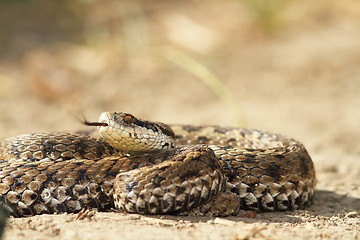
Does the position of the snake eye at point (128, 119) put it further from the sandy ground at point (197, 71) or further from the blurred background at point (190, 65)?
the blurred background at point (190, 65)

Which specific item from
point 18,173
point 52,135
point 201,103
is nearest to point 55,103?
point 201,103

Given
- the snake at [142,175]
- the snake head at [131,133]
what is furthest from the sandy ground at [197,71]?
the snake head at [131,133]

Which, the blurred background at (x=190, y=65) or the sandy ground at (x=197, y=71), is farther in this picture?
the blurred background at (x=190, y=65)

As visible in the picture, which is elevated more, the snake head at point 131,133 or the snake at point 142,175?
the snake head at point 131,133

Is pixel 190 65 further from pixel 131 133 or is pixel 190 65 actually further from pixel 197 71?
pixel 131 133

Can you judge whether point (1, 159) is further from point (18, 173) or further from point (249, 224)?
point (249, 224)
